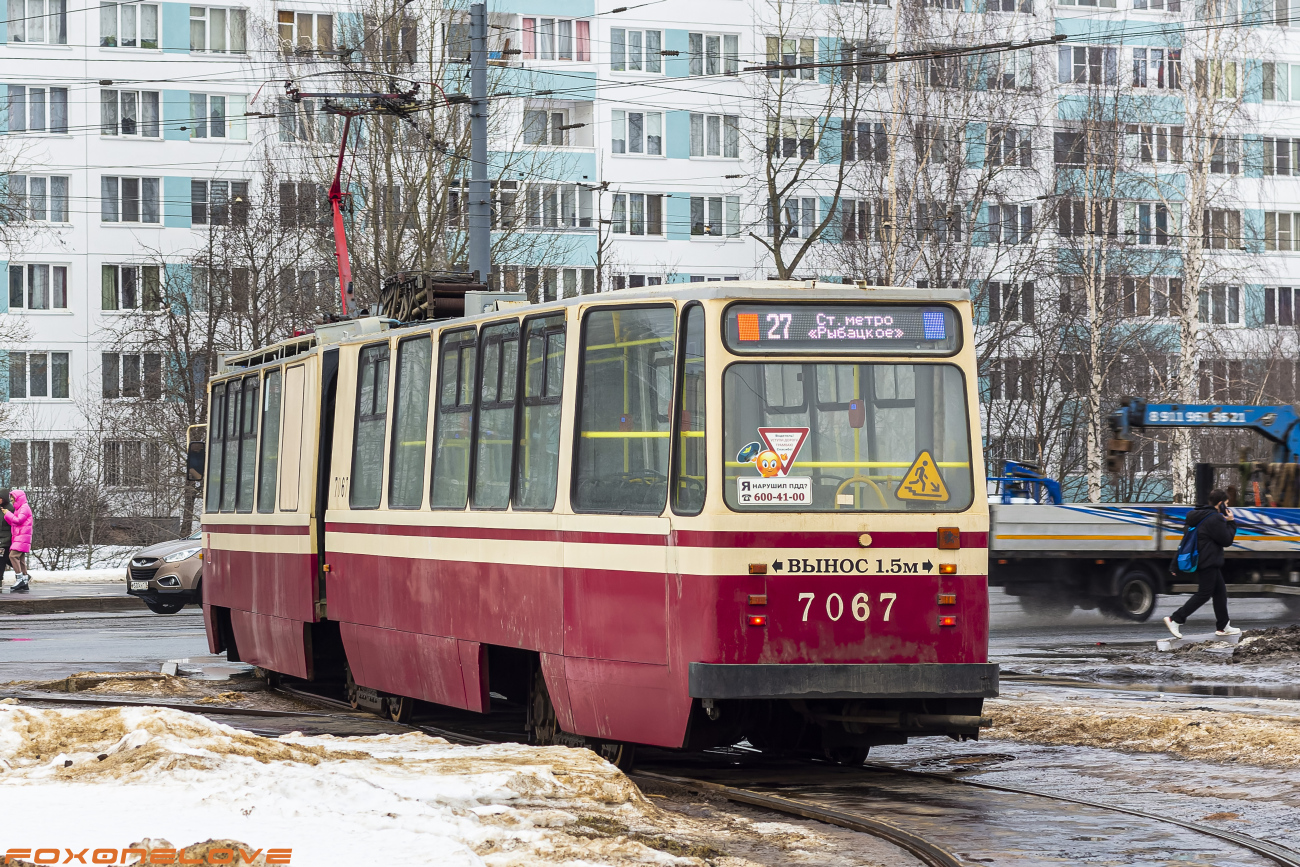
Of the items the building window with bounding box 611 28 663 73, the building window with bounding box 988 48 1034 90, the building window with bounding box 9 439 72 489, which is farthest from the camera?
the building window with bounding box 611 28 663 73

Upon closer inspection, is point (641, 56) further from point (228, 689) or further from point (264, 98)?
point (228, 689)

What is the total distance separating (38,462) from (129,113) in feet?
38.5

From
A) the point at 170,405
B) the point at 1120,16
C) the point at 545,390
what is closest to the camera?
the point at 545,390

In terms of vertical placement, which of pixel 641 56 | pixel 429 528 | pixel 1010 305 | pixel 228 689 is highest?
pixel 641 56

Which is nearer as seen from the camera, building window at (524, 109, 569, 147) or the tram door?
the tram door

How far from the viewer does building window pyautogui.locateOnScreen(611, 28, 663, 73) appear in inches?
2320

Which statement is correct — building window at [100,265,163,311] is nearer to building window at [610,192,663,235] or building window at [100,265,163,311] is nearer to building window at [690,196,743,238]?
building window at [610,192,663,235]

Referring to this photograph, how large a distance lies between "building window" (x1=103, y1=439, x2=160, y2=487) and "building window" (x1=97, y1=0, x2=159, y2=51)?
45.2 feet

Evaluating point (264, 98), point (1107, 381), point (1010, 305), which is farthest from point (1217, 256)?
point (264, 98)

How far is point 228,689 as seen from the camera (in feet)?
55.3

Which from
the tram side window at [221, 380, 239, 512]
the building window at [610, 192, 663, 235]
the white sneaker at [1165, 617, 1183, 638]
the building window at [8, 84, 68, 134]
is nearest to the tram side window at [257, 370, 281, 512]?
the tram side window at [221, 380, 239, 512]

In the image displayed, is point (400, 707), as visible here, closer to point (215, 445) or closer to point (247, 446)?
point (247, 446)

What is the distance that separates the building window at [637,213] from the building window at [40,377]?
55.8ft

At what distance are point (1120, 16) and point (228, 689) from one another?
2049 inches
